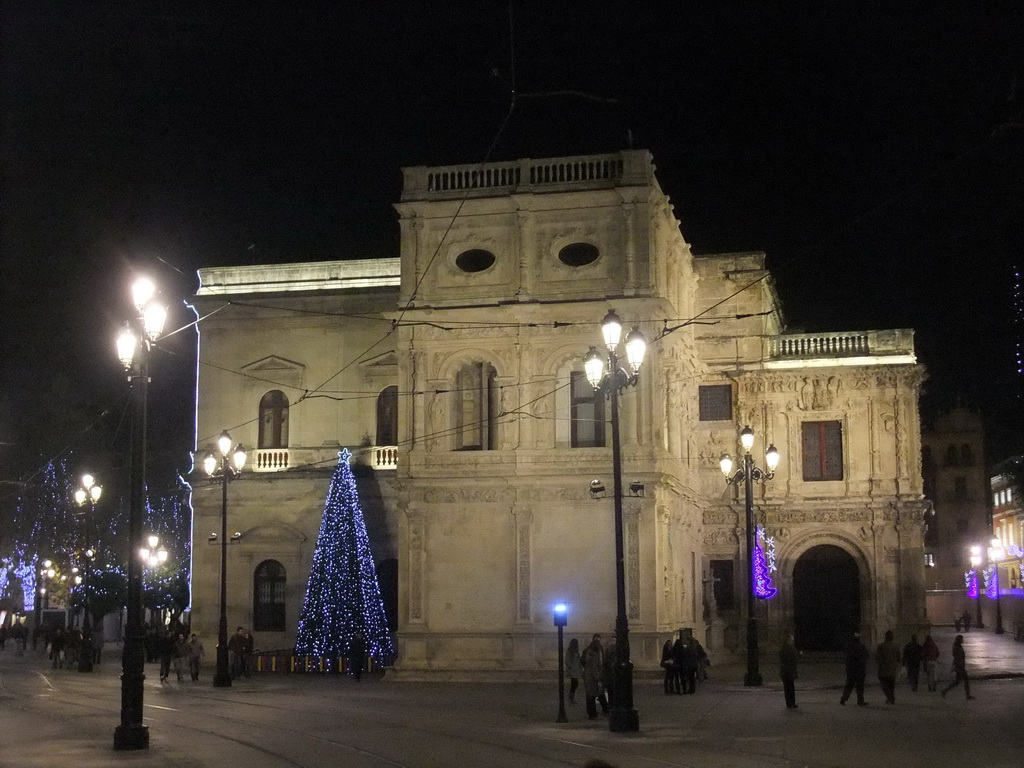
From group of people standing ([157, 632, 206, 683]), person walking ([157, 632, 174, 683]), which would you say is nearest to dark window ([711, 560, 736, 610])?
group of people standing ([157, 632, 206, 683])

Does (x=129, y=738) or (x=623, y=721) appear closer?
(x=129, y=738)

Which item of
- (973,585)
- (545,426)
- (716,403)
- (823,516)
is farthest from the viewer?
(973,585)

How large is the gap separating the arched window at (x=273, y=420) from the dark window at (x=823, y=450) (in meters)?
17.5

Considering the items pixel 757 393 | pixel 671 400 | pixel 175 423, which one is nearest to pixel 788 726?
pixel 671 400

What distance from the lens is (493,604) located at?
1403 inches

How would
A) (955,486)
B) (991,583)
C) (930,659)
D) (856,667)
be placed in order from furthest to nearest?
1. (955,486)
2. (991,583)
3. (930,659)
4. (856,667)

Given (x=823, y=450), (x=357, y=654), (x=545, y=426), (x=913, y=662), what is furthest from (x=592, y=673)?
(x=823, y=450)

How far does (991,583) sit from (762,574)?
34.3 meters

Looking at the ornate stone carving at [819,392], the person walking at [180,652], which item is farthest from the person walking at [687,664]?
the ornate stone carving at [819,392]

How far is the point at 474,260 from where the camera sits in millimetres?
37438

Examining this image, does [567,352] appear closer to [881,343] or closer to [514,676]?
[514,676]

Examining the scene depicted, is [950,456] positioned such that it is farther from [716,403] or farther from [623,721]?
[623,721]

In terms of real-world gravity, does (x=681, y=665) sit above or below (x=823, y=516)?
below

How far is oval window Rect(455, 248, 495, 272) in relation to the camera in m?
37.2
